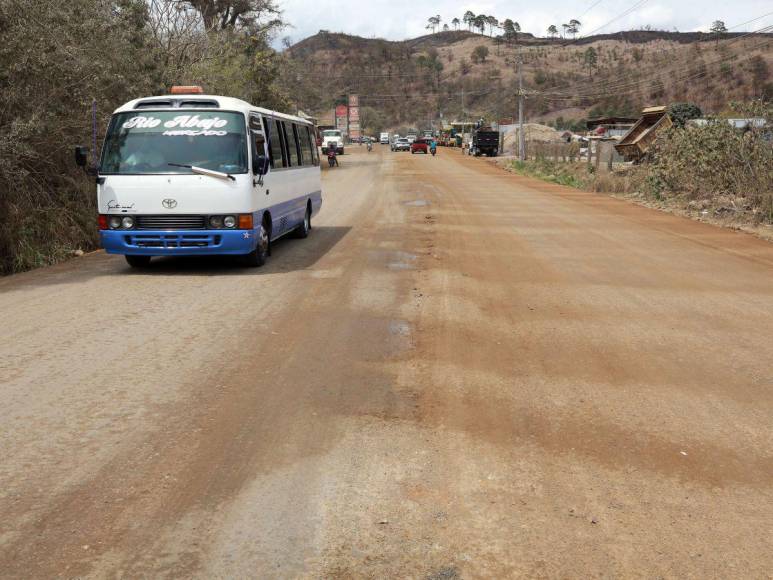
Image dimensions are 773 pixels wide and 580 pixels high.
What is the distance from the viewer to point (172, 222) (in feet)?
34.5

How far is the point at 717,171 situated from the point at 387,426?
55.9 feet

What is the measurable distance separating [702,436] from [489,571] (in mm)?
2186

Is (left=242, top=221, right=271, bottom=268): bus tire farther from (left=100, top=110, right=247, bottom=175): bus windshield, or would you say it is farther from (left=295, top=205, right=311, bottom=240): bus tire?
(left=295, top=205, right=311, bottom=240): bus tire

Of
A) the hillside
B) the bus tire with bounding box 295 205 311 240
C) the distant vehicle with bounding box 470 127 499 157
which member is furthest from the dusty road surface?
the distant vehicle with bounding box 470 127 499 157

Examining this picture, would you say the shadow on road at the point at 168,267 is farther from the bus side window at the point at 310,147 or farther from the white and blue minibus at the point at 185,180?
the bus side window at the point at 310,147

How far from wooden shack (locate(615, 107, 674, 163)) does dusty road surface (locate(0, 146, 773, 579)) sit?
26.2 m

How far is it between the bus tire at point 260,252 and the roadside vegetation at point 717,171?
1050cm

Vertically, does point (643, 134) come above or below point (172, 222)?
above

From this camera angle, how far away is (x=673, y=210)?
20.5 m

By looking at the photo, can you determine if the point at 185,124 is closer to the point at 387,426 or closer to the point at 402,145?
the point at 387,426

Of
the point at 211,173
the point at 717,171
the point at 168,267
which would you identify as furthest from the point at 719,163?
the point at 168,267

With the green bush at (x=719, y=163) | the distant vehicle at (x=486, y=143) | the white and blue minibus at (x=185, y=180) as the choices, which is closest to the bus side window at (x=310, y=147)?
the white and blue minibus at (x=185, y=180)

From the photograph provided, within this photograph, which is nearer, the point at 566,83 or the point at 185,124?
the point at 185,124

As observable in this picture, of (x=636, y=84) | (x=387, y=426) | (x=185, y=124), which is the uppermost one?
(x=636, y=84)
